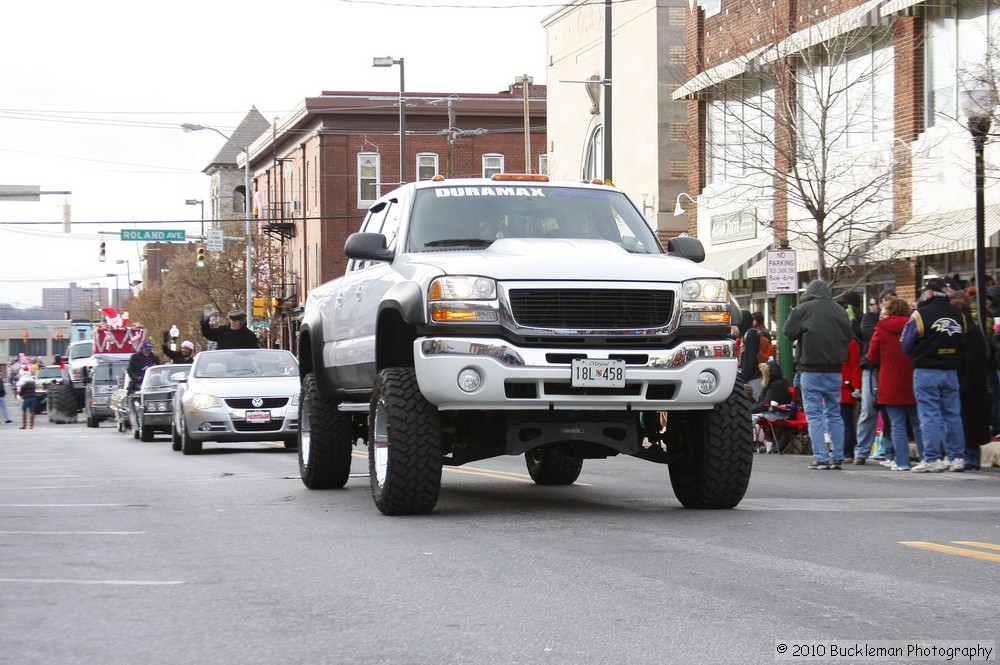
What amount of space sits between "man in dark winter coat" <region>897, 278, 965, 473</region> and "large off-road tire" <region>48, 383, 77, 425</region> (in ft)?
115

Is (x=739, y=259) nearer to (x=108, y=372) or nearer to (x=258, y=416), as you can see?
(x=258, y=416)

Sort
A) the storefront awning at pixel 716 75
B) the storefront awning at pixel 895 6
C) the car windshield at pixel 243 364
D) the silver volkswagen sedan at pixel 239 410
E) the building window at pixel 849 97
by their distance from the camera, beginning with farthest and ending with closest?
the storefront awning at pixel 716 75, the building window at pixel 849 97, the storefront awning at pixel 895 6, the car windshield at pixel 243 364, the silver volkswagen sedan at pixel 239 410

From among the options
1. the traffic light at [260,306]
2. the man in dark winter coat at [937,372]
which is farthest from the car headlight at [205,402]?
the traffic light at [260,306]

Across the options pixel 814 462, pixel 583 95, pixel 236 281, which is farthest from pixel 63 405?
pixel 814 462

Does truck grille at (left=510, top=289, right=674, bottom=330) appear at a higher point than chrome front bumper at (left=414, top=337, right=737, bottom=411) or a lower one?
higher

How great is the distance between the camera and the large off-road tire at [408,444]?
9328 millimetres

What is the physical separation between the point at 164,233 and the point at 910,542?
4782cm

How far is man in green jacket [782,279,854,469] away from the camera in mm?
15273

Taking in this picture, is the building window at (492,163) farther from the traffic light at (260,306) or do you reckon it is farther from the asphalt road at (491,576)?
the asphalt road at (491,576)

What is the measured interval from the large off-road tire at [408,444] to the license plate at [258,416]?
36.3ft

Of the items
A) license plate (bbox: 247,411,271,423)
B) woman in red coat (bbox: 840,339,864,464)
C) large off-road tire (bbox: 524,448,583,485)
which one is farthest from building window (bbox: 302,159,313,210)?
large off-road tire (bbox: 524,448,583,485)

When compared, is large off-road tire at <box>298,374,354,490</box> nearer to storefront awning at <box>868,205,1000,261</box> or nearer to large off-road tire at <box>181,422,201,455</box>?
large off-road tire at <box>181,422,201,455</box>

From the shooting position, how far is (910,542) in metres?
8.24

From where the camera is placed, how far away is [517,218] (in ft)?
34.9
